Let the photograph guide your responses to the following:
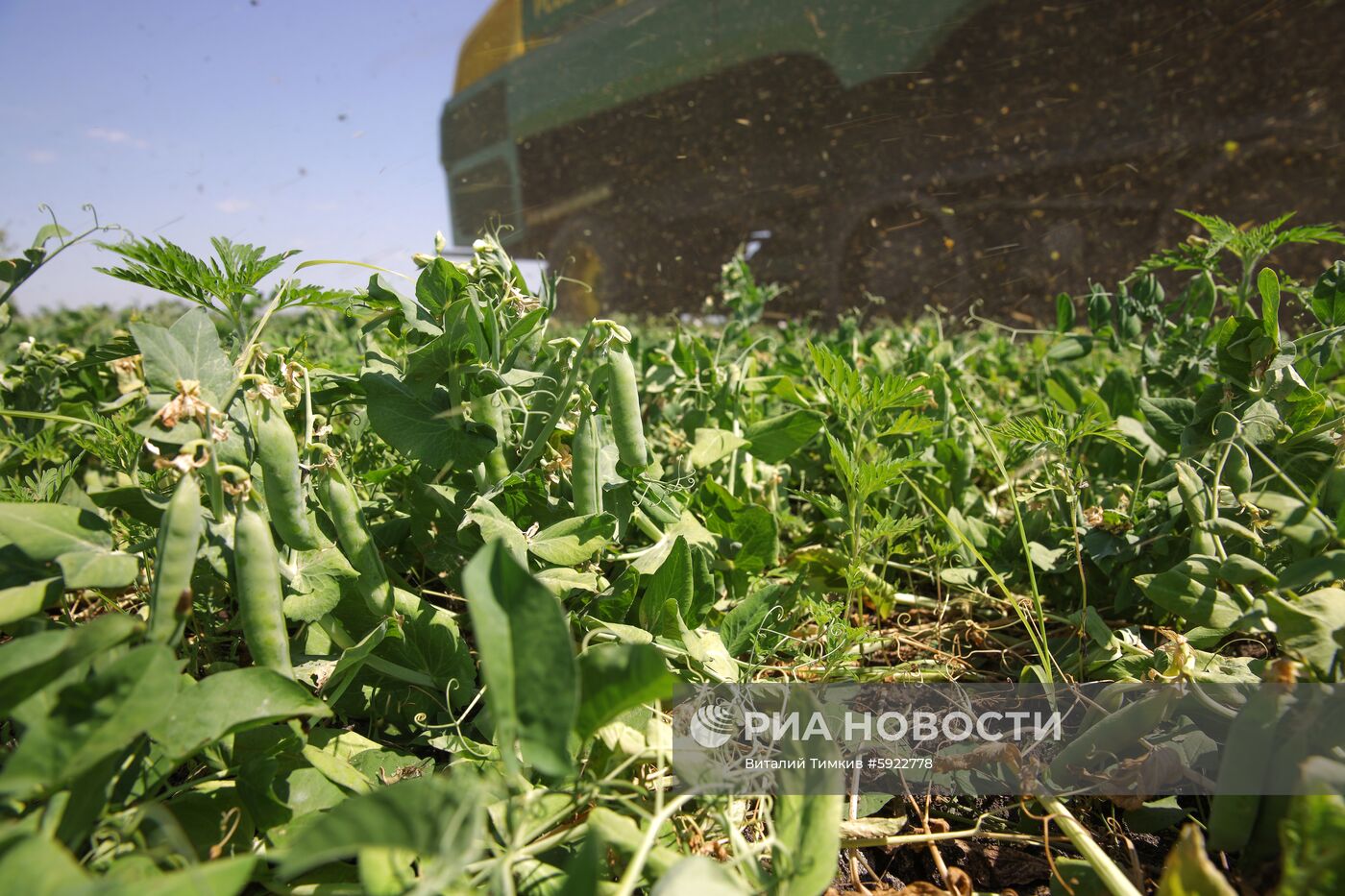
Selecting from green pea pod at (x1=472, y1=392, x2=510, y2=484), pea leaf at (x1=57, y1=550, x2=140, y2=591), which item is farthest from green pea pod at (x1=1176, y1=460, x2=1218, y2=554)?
pea leaf at (x1=57, y1=550, x2=140, y2=591)

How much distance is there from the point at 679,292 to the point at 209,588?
20.2ft

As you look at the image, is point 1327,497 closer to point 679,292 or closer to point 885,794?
point 885,794

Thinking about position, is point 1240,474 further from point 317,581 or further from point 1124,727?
point 317,581

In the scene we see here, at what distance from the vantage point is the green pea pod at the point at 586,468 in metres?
0.78

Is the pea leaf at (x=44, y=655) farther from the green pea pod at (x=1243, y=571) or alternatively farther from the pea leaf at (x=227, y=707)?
the green pea pod at (x=1243, y=571)

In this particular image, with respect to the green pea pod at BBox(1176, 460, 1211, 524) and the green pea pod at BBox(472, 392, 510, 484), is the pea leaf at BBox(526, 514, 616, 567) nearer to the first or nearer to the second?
the green pea pod at BBox(472, 392, 510, 484)

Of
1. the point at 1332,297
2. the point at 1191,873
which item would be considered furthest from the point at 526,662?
the point at 1332,297

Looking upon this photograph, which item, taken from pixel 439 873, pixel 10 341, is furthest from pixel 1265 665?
pixel 10 341

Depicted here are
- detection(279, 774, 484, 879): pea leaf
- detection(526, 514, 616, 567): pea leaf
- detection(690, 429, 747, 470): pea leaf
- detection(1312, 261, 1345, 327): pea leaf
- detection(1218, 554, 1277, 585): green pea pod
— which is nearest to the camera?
detection(279, 774, 484, 879): pea leaf

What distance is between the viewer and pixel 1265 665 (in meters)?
0.65

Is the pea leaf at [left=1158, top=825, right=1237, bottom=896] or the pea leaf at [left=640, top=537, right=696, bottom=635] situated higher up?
the pea leaf at [left=640, top=537, right=696, bottom=635]

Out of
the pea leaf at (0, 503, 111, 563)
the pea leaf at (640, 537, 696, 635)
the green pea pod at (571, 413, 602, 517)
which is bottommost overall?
the pea leaf at (640, 537, 696, 635)

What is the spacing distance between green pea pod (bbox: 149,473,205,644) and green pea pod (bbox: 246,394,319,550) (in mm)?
68

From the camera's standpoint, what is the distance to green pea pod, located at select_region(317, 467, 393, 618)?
26.3 inches
